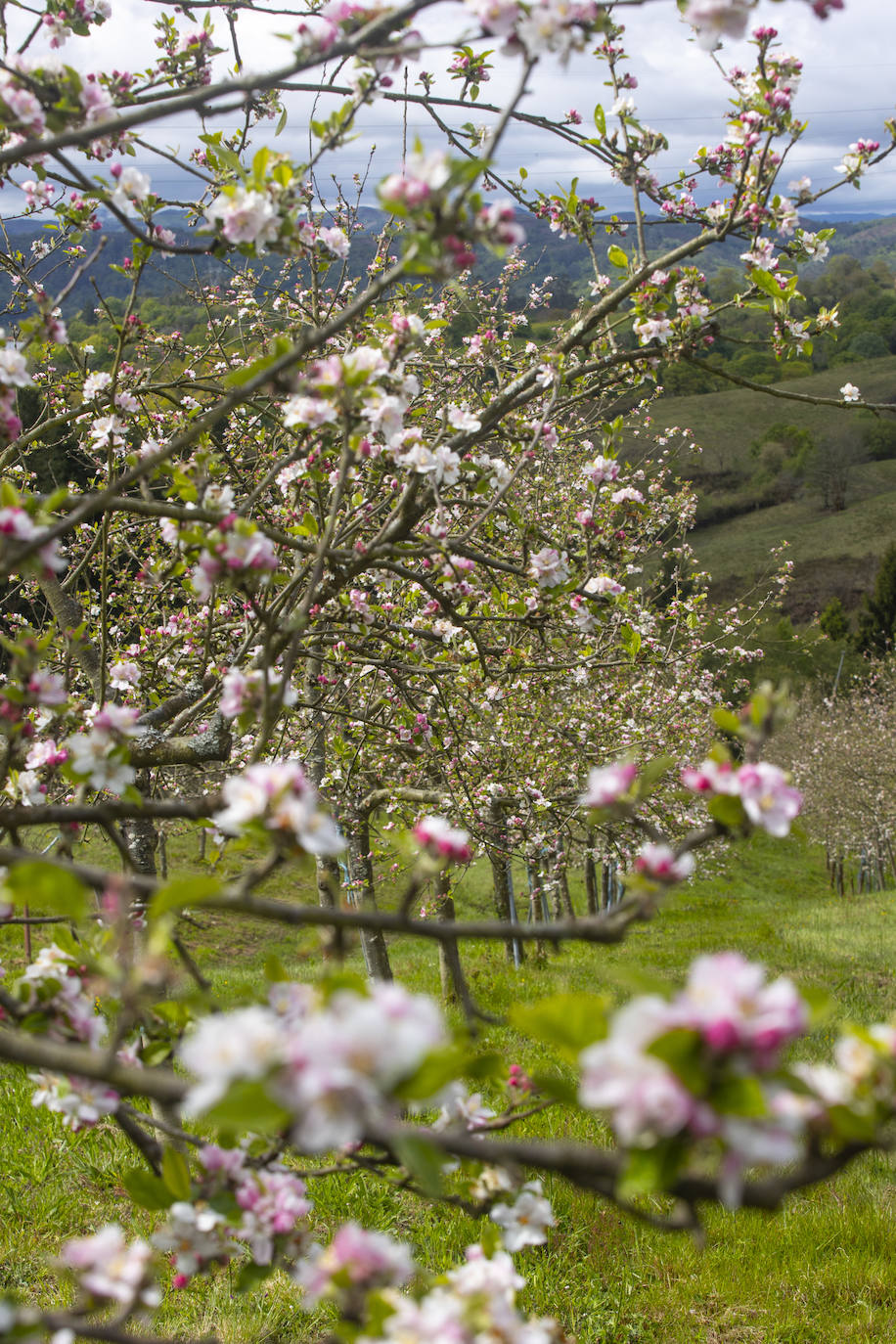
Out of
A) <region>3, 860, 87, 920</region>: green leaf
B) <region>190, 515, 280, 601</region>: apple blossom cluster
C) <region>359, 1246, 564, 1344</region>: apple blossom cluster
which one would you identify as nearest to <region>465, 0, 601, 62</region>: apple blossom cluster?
<region>190, 515, 280, 601</region>: apple blossom cluster

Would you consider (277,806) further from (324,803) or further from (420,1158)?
(324,803)

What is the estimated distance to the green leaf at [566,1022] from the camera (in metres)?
0.81

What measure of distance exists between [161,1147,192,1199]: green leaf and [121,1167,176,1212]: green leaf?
0.08 feet

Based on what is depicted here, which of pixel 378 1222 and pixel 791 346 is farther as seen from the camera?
pixel 378 1222

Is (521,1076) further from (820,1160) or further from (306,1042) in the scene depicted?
(306,1042)

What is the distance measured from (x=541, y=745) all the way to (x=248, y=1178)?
5.85 m

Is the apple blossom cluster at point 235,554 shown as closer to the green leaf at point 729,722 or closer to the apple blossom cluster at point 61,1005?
the apple blossom cluster at point 61,1005

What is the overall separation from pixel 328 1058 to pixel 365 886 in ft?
16.2

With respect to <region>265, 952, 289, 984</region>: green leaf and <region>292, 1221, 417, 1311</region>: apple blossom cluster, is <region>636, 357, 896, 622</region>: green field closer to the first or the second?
<region>265, 952, 289, 984</region>: green leaf

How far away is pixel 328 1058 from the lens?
2.21 ft

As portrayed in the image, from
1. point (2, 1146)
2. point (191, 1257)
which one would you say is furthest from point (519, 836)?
point (191, 1257)

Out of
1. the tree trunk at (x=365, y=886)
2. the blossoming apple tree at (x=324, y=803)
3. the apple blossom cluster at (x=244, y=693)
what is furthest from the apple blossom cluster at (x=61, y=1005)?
the tree trunk at (x=365, y=886)

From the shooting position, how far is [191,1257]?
1425 mm

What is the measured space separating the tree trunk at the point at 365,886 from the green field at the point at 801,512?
45.7 metres
